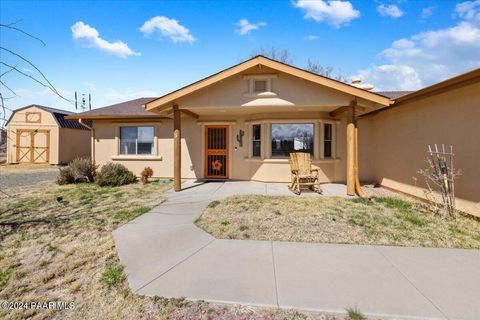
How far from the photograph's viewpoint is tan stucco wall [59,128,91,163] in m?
18.5

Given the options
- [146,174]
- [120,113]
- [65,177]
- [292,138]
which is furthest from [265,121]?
[65,177]

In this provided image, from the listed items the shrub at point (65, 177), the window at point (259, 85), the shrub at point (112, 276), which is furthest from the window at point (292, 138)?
the shrub at point (65, 177)

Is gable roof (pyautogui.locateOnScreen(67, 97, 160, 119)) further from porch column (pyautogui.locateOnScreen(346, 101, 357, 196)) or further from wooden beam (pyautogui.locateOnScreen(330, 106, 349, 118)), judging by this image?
porch column (pyautogui.locateOnScreen(346, 101, 357, 196))

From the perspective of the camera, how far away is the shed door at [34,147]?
716 inches

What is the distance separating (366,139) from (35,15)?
10.4m

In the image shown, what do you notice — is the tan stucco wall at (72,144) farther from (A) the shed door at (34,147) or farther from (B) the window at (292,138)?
(B) the window at (292,138)

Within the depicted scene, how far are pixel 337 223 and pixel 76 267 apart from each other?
177 inches

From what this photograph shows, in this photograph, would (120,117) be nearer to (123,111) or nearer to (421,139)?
(123,111)

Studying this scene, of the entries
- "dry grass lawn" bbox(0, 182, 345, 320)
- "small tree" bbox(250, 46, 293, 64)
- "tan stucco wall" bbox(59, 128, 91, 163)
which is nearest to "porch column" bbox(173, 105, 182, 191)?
"dry grass lawn" bbox(0, 182, 345, 320)

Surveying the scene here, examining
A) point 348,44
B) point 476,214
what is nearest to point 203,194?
point 476,214

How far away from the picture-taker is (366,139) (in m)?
9.88

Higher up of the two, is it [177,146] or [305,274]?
[177,146]

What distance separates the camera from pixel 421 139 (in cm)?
684

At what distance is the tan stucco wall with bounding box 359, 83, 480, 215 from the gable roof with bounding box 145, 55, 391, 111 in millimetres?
1217
